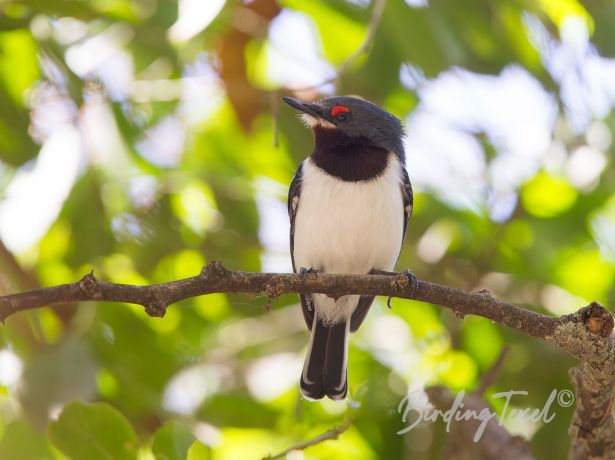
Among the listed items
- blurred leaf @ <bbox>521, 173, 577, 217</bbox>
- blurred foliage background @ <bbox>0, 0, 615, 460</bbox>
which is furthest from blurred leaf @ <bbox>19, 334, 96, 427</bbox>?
blurred leaf @ <bbox>521, 173, 577, 217</bbox>

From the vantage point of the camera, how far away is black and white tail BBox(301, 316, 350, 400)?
440 centimetres

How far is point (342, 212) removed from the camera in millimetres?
4375

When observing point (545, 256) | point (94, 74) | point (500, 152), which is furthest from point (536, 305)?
point (94, 74)

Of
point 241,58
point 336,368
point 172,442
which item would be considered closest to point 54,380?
point 172,442

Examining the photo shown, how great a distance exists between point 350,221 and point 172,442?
1746mm

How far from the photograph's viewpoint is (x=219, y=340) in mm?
5223

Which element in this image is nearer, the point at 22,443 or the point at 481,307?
the point at 481,307

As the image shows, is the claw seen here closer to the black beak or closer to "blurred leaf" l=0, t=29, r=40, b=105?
the black beak

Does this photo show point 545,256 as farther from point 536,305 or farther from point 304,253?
point 304,253

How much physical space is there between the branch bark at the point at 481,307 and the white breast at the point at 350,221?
3.66 feet

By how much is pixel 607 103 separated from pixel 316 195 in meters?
1.87

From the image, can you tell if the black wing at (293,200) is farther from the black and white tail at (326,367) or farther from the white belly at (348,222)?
the black and white tail at (326,367)

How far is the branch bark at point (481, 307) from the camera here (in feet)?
9.22

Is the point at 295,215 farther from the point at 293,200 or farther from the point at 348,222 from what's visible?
the point at 348,222
